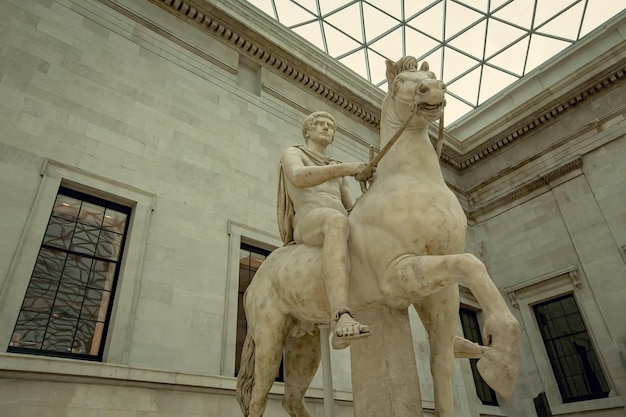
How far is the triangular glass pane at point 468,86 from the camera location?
1877 cm

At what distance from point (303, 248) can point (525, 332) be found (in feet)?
48.1

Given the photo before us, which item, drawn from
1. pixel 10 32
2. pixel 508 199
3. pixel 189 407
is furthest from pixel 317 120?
pixel 508 199

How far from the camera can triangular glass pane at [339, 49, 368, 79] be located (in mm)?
17625

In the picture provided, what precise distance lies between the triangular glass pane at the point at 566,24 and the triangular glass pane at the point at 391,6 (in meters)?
5.70

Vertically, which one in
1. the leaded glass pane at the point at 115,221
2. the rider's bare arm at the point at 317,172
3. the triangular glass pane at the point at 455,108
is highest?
the triangular glass pane at the point at 455,108

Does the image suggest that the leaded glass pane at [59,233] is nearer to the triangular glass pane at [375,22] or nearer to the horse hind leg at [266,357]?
the horse hind leg at [266,357]

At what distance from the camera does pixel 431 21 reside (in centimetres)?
1772

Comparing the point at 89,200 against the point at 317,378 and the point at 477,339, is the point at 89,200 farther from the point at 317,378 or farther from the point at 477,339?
the point at 477,339

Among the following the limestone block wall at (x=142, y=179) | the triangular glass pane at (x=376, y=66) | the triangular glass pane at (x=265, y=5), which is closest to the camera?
the limestone block wall at (x=142, y=179)

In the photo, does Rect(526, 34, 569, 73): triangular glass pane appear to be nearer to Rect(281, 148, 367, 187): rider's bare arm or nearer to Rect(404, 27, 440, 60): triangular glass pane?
Rect(404, 27, 440, 60): triangular glass pane

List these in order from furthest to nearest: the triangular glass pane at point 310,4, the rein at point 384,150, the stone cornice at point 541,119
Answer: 1. the triangular glass pane at point 310,4
2. the stone cornice at point 541,119
3. the rein at point 384,150

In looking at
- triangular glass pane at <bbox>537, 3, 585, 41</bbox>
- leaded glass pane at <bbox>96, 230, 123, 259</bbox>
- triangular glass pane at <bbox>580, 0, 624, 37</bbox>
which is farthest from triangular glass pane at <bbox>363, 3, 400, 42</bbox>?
leaded glass pane at <bbox>96, 230, 123, 259</bbox>

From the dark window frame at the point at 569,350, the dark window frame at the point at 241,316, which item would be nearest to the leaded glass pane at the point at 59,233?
the dark window frame at the point at 241,316

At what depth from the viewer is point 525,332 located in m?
15.4
